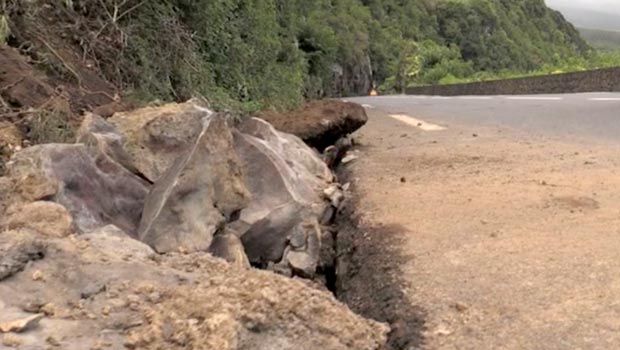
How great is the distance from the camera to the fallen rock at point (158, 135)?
5.06 m

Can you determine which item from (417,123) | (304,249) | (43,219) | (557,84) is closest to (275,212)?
(304,249)

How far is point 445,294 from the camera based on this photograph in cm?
387

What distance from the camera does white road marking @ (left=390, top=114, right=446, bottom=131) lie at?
38.1 feet

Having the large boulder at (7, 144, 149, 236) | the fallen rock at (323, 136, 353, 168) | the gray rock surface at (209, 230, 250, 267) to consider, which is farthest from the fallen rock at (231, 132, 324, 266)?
the fallen rock at (323, 136, 353, 168)

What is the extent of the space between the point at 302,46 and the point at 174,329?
98.8ft

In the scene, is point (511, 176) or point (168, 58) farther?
point (168, 58)

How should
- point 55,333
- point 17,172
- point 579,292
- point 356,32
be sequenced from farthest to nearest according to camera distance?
point 356,32, point 17,172, point 579,292, point 55,333

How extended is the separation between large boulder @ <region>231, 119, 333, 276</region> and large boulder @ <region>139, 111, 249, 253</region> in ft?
0.85

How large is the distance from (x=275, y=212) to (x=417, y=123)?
8.05m

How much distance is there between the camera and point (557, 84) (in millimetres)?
21609

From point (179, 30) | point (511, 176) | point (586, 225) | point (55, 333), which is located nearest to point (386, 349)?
point (55, 333)

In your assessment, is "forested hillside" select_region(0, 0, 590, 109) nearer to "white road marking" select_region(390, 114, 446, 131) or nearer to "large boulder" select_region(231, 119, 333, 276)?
"white road marking" select_region(390, 114, 446, 131)

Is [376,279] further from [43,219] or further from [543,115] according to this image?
[543,115]

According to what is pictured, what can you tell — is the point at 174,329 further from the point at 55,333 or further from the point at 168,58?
the point at 168,58
